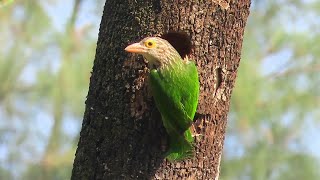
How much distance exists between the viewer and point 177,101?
191 cm

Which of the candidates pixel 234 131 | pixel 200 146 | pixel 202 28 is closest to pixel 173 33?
pixel 202 28

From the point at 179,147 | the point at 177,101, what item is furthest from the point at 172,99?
the point at 179,147

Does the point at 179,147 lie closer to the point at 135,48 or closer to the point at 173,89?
the point at 173,89

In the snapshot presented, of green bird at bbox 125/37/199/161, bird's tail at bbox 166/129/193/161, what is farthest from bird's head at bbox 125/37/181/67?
bird's tail at bbox 166/129/193/161

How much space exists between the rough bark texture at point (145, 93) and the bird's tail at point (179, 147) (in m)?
0.03

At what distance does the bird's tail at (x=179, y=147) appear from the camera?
6.26 feet

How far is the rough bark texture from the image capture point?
193cm

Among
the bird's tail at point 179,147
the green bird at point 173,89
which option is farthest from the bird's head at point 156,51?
the bird's tail at point 179,147

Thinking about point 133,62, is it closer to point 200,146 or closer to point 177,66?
point 177,66

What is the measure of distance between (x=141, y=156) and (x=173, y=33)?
1.37ft

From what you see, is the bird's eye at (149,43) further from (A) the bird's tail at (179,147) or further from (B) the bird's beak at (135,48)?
(A) the bird's tail at (179,147)

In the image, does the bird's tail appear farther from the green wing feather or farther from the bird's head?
the bird's head

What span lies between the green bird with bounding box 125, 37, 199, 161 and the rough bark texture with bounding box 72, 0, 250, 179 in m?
0.05

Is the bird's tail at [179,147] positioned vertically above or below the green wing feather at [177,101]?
below
